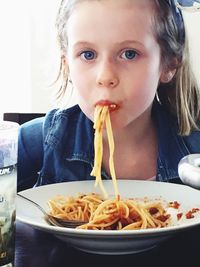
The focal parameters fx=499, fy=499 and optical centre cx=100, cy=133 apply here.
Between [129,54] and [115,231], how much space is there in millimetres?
521

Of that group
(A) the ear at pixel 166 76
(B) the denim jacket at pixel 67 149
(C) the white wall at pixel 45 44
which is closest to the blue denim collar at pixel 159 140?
(B) the denim jacket at pixel 67 149

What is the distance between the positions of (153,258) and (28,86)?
2.11 m

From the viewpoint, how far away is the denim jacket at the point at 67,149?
49.7 inches

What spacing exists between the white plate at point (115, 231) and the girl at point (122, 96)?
19cm

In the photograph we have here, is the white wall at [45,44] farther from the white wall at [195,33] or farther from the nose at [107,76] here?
the nose at [107,76]

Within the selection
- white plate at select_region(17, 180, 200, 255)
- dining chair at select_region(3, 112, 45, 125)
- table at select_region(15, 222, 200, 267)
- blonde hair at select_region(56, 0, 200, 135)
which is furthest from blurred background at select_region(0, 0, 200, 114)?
table at select_region(15, 222, 200, 267)

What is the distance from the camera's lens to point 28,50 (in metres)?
2.65

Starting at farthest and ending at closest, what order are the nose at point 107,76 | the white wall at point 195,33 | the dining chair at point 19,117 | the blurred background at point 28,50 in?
the white wall at point 195,33, the blurred background at point 28,50, the dining chair at point 19,117, the nose at point 107,76

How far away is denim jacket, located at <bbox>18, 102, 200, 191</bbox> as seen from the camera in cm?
126

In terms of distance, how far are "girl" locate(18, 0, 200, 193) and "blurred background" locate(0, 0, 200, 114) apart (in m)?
1.26

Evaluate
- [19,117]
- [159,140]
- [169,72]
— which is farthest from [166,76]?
[19,117]

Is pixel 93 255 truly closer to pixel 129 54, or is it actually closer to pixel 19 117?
pixel 129 54

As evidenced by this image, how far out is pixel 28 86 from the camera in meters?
2.69

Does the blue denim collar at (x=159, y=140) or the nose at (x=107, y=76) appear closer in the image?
the nose at (x=107, y=76)
